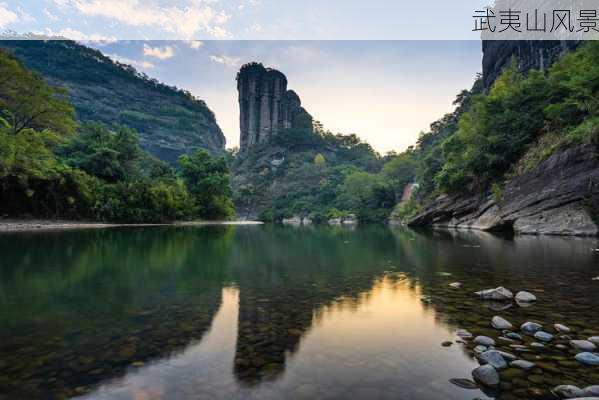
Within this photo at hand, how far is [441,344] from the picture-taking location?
4.42m

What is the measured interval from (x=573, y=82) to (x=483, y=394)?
25.7m

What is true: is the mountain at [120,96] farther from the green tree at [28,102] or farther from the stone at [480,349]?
the stone at [480,349]

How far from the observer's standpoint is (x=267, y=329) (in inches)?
202

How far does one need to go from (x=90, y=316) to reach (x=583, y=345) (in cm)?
668

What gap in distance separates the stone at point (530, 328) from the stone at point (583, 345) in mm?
500

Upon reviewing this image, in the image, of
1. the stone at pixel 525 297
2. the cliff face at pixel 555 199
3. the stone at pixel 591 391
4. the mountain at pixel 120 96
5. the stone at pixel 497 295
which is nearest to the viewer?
the stone at pixel 591 391

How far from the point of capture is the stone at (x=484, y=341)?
4309mm

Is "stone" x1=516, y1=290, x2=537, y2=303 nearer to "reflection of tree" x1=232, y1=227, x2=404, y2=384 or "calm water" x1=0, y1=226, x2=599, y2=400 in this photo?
"calm water" x1=0, y1=226, x2=599, y2=400

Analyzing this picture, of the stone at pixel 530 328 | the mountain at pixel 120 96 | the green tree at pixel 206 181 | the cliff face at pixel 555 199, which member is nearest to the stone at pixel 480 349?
the stone at pixel 530 328

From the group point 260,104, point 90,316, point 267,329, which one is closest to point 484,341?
point 267,329

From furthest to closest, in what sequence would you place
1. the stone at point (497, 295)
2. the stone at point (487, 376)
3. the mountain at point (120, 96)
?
the mountain at point (120, 96) → the stone at point (497, 295) → the stone at point (487, 376)

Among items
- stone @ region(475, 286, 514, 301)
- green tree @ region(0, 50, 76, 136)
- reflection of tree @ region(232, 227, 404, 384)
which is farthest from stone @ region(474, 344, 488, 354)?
green tree @ region(0, 50, 76, 136)

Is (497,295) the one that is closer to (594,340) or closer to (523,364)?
(594,340)

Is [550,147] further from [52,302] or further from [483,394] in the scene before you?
[52,302]
